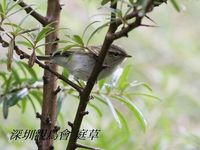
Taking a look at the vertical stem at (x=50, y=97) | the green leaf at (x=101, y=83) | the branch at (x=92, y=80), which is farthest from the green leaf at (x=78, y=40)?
the green leaf at (x=101, y=83)

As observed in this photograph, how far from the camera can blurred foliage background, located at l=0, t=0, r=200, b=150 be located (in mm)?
1258

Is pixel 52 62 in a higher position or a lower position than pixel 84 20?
lower

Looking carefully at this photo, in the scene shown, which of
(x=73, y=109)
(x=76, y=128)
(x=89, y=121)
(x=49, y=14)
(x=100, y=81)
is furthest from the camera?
(x=73, y=109)

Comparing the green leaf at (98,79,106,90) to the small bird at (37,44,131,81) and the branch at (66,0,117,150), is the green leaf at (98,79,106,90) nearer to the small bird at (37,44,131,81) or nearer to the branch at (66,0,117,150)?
the small bird at (37,44,131,81)

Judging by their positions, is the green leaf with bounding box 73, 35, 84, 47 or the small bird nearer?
the green leaf with bounding box 73, 35, 84, 47

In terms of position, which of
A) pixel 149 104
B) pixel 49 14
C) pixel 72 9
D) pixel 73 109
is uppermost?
pixel 72 9

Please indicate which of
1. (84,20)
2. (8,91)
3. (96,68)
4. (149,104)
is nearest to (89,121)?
(149,104)

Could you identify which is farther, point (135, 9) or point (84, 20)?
point (84, 20)

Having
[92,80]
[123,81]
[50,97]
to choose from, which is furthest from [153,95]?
[92,80]

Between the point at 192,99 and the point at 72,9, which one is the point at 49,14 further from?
the point at 72,9

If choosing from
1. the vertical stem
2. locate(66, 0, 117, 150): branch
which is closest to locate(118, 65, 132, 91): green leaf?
the vertical stem

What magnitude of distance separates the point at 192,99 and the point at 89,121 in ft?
1.23

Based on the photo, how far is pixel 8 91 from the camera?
1085 millimetres

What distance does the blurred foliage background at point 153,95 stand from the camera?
1258 millimetres
